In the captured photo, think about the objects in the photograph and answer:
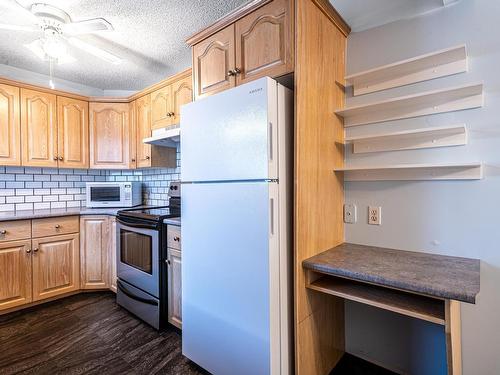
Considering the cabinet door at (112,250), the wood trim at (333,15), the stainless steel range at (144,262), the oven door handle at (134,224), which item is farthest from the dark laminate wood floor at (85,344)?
the wood trim at (333,15)

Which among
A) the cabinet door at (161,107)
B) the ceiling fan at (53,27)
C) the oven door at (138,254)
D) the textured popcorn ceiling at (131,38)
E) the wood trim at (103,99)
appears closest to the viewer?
the ceiling fan at (53,27)

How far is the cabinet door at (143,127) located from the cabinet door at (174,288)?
123 cm

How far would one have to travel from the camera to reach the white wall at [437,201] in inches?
51.7

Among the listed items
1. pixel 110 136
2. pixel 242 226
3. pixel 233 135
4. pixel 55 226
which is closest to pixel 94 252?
pixel 55 226

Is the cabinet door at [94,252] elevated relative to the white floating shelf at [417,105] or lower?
lower

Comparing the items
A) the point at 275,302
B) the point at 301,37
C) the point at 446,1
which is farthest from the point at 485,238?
the point at 301,37

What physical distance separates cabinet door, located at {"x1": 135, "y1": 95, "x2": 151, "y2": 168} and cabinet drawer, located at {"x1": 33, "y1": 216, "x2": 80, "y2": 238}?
0.87 metres

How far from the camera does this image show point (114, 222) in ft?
9.07

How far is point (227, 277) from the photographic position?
1.44 metres

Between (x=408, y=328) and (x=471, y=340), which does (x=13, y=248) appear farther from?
(x=471, y=340)

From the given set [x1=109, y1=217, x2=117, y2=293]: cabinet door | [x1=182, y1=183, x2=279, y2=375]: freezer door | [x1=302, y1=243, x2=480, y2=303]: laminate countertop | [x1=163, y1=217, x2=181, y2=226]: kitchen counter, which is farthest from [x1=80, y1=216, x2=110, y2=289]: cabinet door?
[x1=302, y1=243, x2=480, y2=303]: laminate countertop

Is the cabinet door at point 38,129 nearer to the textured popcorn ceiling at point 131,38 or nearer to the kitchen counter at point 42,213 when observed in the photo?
the textured popcorn ceiling at point 131,38

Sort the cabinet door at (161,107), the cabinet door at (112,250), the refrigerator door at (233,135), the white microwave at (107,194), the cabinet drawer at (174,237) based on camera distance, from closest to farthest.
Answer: the refrigerator door at (233,135)
the cabinet drawer at (174,237)
the cabinet door at (161,107)
the cabinet door at (112,250)
the white microwave at (107,194)

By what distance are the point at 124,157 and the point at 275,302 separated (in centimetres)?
253
